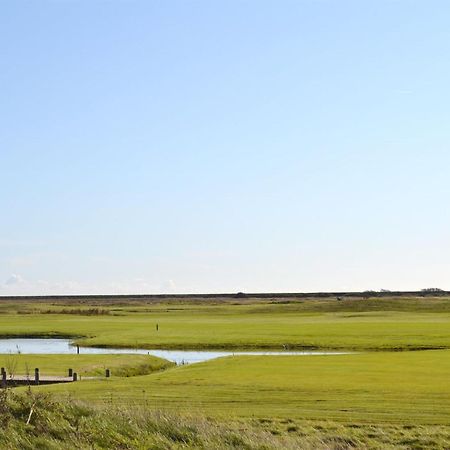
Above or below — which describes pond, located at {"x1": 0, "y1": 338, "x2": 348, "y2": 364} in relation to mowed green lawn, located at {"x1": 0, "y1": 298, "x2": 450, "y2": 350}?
below

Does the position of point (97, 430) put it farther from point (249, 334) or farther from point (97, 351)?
point (249, 334)

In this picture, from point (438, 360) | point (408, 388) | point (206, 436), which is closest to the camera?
point (206, 436)

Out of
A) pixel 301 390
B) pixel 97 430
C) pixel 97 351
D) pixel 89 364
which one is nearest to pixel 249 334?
pixel 97 351

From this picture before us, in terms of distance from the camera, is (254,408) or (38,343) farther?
(38,343)

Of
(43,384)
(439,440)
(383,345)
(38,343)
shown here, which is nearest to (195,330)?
(38,343)

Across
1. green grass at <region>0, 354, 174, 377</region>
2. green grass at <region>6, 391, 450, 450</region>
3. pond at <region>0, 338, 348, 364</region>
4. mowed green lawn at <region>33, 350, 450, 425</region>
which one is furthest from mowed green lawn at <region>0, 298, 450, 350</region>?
green grass at <region>6, 391, 450, 450</region>

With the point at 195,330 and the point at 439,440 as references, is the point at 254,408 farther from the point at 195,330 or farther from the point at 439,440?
the point at 195,330

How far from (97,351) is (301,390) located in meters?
39.4

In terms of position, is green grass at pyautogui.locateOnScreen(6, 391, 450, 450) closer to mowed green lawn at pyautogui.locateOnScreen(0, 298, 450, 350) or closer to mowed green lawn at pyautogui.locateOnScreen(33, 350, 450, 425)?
mowed green lawn at pyautogui.locateOnScreen(33, 350, 450, 425)

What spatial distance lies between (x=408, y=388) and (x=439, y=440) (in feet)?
36.2

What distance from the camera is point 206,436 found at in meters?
16.6

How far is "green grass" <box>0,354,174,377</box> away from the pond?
2.26 metres

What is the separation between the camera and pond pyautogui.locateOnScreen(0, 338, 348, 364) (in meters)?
61.5

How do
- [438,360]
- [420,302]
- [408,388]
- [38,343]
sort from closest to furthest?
[408,388]
[438,360]
[38,343]
[420,302]
